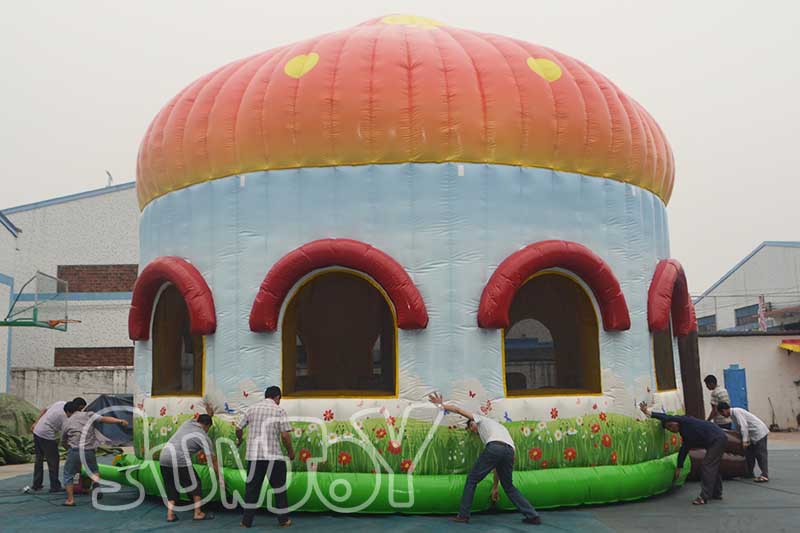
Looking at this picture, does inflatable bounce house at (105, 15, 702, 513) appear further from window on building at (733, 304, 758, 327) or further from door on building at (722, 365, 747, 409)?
window on building at (733, 304, 758, 327)

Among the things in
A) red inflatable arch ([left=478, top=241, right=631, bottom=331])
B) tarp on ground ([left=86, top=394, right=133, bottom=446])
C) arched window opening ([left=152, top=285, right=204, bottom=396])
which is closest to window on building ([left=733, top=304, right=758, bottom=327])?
tarp on ground ([left=86, top=394, right=133, bottom=446])

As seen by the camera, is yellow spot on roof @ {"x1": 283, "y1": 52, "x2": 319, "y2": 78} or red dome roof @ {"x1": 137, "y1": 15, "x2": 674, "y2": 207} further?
yellow spot on roof @ {"x1": 283, "y1": 52, "x2": 319, "y2": 78}

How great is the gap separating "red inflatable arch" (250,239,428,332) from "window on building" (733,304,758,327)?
28.4m

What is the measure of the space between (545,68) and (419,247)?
2.61 m

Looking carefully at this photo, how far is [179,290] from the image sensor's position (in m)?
9.31

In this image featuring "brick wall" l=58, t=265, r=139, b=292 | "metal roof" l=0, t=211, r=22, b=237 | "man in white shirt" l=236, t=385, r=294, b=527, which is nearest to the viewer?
"man in white shirt" l=236, t=385, r=294, b=527

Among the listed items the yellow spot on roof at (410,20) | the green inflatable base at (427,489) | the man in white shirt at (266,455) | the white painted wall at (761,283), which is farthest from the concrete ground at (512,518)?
the white painted wall at (761,283)

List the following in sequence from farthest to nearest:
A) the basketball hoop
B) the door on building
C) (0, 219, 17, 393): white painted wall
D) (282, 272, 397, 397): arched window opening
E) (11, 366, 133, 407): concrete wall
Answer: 1. the basketball hoop
2. (11, 366, 133, 407): concrete wall
3. (0, 219, 17, 393): white painted wall
4. the door on building
5. (282, 272, 397, 397): arched window opening

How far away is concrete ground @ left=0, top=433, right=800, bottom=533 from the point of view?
24.2 feet

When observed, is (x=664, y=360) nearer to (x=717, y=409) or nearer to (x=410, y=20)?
(x=717, y=409)

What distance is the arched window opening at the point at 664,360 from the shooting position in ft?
32.8

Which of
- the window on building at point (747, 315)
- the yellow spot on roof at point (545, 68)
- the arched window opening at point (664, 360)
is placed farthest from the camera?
the window on building at point (747, 315)

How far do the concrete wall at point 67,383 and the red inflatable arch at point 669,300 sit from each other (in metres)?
14.9

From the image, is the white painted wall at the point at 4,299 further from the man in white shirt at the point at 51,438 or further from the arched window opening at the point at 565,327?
the arched window opening at the point at 565,327
